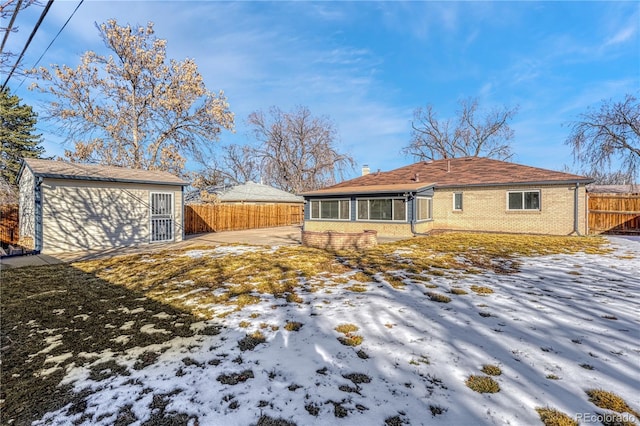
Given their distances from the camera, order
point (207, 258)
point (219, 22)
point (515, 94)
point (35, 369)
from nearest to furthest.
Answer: point (35, 369) < point (207, 258) < point (219, 22) < point (515, 94)

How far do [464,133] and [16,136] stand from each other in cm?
4271

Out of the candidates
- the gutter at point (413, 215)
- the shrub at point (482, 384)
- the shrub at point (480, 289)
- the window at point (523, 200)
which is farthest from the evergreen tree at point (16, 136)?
the window at point (523, 200)

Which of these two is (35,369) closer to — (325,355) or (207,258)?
(325,355)

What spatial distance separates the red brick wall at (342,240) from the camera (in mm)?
10258

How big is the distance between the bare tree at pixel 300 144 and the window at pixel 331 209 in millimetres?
17352

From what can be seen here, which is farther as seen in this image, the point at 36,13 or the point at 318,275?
the point at 318,275

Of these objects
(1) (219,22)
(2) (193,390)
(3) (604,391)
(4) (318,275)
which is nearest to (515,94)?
(1) (219,22)

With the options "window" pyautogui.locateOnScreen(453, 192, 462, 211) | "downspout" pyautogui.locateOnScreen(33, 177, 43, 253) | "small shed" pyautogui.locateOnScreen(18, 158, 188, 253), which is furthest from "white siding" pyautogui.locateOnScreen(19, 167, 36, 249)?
"window" pyautogui.locateOnScreen(453, 192, 462, 211)

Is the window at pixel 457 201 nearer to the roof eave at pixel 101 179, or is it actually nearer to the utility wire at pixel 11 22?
the roof eave at pixel 101 179

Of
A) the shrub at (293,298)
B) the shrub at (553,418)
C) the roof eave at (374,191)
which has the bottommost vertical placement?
the shrub at (553,418)

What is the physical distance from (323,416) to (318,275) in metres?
4.41

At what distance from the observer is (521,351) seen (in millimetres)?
3041

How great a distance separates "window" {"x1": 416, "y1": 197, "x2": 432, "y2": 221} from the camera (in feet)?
48.6

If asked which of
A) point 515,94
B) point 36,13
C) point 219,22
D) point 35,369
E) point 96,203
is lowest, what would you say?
point 35,369
